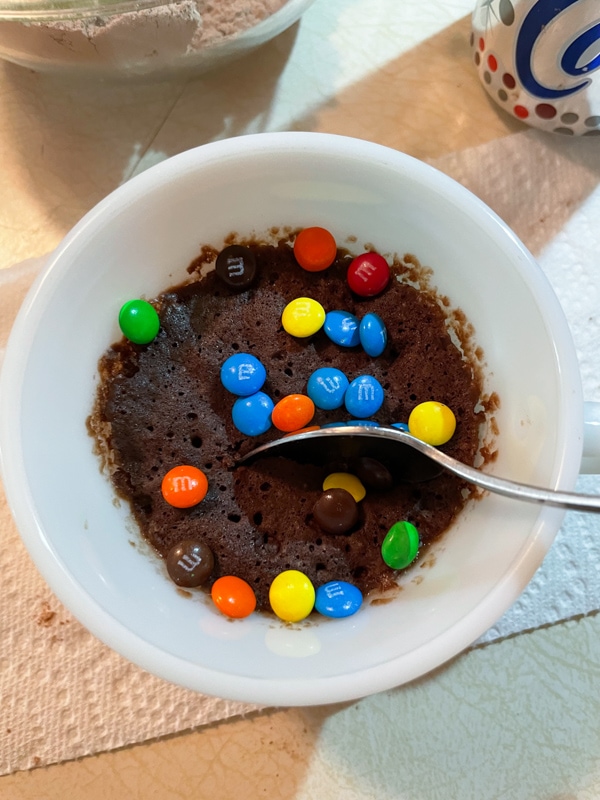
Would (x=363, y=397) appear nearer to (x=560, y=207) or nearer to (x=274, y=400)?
(x=274, y=400)

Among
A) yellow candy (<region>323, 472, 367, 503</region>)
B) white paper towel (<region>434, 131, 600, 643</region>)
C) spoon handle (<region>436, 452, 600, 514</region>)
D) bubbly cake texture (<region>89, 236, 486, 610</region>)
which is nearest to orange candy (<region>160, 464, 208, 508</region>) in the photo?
bubbly cake texture (<region>89, 236, 486, 610</region>)

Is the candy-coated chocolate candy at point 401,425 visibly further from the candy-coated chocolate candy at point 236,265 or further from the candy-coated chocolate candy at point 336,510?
the candy-coated chocolate candy at point 236,265

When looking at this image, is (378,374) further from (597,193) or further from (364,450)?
(597,193)

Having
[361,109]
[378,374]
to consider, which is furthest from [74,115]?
[378,374]

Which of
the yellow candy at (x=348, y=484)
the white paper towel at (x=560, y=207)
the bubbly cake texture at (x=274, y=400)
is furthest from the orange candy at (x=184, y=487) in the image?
the white paper towel at (x=560, y=207)

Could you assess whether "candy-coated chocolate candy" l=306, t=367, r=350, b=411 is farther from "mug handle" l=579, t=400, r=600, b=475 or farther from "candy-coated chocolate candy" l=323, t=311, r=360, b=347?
"mug handle" l=579, t=400, r=600, b=475
